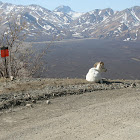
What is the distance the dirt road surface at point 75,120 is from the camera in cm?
685

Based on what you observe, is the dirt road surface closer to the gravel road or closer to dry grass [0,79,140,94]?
the gravel road

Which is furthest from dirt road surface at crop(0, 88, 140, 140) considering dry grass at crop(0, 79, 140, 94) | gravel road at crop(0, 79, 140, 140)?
dry grass at crop(0, 79, 140, 94)

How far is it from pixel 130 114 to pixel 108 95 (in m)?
2.73

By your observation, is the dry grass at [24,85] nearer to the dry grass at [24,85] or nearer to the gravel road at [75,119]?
the dry grass at [24,85]

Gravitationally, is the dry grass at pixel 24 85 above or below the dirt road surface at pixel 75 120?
above

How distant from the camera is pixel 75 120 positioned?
7.94m

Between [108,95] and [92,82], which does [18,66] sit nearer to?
[92,82]

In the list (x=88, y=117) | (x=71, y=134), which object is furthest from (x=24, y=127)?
(x=88, y=117)

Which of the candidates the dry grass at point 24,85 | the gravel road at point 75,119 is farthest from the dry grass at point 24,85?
the gravel road at point 75,119

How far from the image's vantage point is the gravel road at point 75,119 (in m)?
6.85

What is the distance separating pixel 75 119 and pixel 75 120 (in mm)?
95

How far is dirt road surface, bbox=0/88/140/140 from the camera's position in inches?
270

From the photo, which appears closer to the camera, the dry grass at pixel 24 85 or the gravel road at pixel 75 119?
the gravel road at pixel 75 119

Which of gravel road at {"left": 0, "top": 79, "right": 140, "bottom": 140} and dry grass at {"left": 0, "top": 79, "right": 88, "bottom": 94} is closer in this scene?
gravel road at {"left": 0, "top": 79, "right": 140, "bottom": 140}
